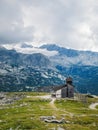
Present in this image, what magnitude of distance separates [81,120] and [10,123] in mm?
19678

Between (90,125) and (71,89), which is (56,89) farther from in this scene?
(90,125)

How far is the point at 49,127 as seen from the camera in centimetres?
7725

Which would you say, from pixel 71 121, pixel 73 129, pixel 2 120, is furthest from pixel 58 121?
pixel 2 120

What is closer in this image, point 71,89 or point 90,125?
point 90,125

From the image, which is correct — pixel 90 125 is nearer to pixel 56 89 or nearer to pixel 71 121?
pixel 71 121

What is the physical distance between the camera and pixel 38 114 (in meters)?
97.8

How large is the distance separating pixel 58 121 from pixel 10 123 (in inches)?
478

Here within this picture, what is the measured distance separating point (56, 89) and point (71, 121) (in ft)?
308

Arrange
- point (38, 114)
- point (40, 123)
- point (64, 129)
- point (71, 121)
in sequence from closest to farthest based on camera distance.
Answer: point (64, 129) < point (40, 123) < point (71, 121) < point (38, 114)

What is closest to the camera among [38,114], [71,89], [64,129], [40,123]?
[64,129]

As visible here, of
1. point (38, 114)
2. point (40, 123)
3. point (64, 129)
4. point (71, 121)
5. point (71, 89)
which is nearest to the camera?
point (64, 129)

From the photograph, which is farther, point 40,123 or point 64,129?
point 40,123

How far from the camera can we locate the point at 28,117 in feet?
300

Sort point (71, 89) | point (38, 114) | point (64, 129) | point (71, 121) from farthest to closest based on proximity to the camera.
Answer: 1. point (71, 89)
2. point (38, 114)
3. point (71, 121)
4. point (64, 129)
